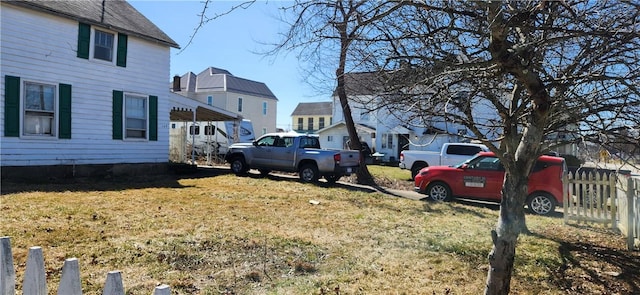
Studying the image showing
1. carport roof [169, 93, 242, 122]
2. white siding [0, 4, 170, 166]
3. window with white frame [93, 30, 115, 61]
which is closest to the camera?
white siding [0, 4, 170, 166]

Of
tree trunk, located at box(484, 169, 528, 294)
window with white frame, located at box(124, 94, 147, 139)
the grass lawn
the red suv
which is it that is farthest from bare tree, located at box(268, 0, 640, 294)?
window with white frame, located at box(124, 94, 147, 139)

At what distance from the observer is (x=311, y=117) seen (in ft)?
177

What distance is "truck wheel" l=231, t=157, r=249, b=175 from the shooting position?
1609cm

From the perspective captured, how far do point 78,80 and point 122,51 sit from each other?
178 cm

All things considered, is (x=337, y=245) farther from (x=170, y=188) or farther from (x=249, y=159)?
(x=249, y=159)

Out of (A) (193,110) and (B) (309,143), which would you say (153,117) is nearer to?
(A) (193,110)

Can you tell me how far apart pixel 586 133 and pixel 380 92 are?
1.82 meters

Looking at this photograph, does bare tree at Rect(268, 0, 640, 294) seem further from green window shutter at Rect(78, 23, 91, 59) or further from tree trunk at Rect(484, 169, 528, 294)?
green window shutter at Rect(78, 23, 91, 59)

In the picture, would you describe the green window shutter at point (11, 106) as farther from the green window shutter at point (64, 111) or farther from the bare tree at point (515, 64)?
the bare tree at point (515, 64)

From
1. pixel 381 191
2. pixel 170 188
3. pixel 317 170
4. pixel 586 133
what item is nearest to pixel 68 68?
pixel 170 188

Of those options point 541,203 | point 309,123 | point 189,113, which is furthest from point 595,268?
point 309,123

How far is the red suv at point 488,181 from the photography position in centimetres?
1038

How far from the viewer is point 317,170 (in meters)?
14.5

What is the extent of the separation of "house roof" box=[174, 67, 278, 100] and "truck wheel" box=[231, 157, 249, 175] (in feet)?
74.3
